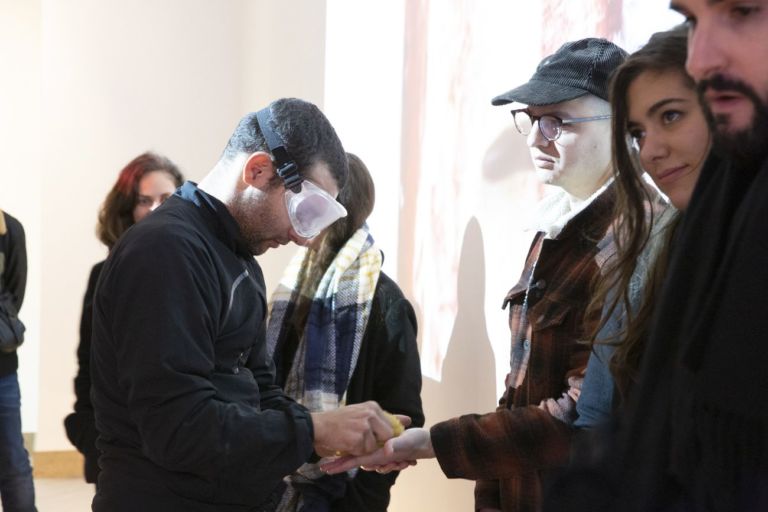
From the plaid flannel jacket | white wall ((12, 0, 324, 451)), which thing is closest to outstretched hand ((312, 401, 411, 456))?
the plaid flannel jacket

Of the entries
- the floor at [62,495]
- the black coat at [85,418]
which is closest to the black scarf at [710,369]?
the black coat at [85,418]

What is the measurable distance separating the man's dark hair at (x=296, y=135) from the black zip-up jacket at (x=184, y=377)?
0.16 m

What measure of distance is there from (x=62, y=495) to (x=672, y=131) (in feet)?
19.2

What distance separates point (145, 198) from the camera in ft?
13.6

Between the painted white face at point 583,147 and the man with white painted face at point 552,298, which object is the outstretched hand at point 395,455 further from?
the painted white face at point 583,147

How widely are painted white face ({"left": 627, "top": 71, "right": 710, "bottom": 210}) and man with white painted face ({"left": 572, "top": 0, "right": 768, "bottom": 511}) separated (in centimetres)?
50

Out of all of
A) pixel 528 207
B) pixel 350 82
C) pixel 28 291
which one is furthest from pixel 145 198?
pixel 28 291

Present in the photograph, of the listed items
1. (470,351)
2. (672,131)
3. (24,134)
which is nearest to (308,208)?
(672,131)

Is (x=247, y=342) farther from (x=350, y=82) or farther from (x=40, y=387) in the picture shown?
(x=40, y=387)

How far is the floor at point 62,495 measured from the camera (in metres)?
6.25

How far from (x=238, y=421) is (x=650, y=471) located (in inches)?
45.1

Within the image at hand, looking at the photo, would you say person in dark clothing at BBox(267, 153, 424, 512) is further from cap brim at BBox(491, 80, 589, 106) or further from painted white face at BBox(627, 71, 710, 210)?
painted white face at BBox(627, 71, 710, 210)

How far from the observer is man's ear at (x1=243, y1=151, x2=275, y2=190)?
230 centimetres

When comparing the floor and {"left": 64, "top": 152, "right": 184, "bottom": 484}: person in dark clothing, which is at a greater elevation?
{"left": 64, "top": 152, "right": 184, "bottom": 484}: person in dark clothing
